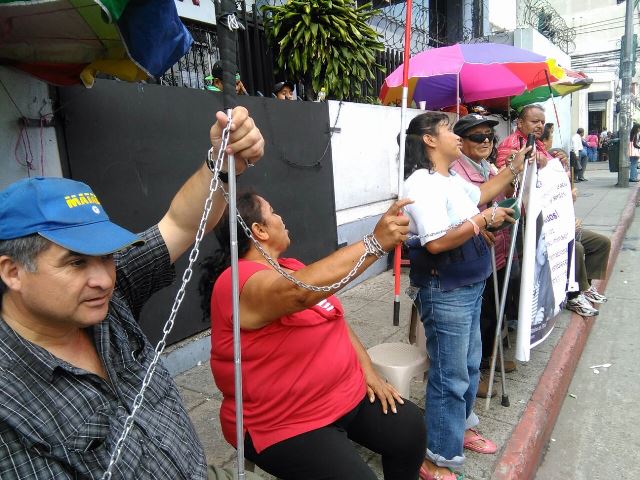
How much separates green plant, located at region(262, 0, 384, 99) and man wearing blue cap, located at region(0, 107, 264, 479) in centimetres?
411

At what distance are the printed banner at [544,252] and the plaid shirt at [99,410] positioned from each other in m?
2.15

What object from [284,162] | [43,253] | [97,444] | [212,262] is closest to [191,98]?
[284,162]

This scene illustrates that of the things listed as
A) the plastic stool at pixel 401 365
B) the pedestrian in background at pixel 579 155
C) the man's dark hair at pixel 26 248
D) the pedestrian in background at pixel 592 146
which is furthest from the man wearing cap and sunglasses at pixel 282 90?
the pedestrian in background at pixel 592 146

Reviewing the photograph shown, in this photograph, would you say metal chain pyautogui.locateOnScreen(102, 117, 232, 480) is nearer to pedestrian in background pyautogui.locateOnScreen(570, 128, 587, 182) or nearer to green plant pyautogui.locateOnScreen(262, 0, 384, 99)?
green plant pyautogui.locateOnScreen(262, 0, 384, 99)

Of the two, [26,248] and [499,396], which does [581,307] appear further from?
[26,248]

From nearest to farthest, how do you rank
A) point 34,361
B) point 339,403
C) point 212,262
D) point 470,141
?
1. point 34,361
2. point 339,403
3. point 212,262
4. point 470,141

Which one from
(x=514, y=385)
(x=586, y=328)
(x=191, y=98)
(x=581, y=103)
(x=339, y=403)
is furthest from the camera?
(x=581, y=103)

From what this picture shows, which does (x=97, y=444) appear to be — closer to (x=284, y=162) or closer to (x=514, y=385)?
(x=514, y=385)

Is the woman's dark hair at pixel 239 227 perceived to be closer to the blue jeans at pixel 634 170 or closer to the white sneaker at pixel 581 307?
the white sneaker at pixel 581 307

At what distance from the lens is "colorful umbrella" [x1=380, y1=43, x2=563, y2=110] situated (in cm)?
466

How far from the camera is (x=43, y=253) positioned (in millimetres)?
1204

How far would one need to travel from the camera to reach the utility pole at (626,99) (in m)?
12.6

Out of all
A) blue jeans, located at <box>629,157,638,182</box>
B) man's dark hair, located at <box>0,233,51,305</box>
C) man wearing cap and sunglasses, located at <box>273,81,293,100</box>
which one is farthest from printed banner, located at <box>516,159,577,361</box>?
blue jeans, located at <box>629,157,638,182</box>

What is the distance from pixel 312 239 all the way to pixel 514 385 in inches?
100
